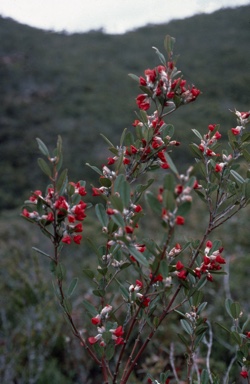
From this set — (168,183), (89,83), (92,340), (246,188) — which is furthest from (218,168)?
(89,83)

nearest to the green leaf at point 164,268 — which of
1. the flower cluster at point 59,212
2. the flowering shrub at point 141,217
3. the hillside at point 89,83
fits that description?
the flowering shrub at point 141,217

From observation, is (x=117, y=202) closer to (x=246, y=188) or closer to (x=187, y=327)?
(x=246, y=188)

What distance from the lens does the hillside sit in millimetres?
13031

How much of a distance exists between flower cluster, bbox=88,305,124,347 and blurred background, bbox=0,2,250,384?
95.9 inches

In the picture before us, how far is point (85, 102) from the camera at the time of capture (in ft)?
50.3

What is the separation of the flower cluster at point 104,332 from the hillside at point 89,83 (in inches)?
409

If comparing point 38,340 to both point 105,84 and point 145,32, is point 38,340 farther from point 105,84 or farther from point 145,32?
point 145,32

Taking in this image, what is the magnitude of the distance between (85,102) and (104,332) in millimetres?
14833

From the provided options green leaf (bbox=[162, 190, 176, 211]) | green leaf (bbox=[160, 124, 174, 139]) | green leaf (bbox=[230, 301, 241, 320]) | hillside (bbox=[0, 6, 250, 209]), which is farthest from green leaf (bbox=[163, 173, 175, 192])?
hillside (bbox=[0, 6, 250, 209])

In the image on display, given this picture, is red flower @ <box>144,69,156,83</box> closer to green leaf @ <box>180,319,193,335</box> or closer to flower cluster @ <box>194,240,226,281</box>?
flower cluster @ <box>194,240,226,281</box>

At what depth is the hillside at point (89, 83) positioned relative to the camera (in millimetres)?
13031

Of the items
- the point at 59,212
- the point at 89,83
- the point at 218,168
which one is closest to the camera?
the point at 59,212

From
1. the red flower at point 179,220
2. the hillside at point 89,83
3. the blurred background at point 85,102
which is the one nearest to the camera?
the red flower at point 179,220

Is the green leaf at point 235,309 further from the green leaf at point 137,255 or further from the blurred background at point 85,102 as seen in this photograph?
the blurred background at point 85,102
